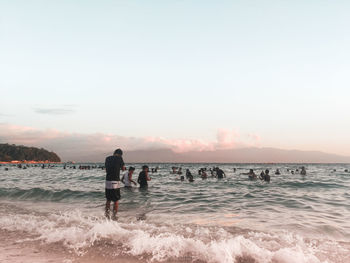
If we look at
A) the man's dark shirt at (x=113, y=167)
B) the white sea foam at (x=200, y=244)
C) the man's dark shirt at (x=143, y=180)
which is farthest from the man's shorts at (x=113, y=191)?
the man's dark shirt at (x=143, y=180)

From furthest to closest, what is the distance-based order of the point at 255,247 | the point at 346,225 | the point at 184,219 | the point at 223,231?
1. the point at 184,219
2. the point at 346,225
3. the point at 223,231
4. the point at 255,247

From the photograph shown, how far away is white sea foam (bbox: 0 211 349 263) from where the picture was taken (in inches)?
196

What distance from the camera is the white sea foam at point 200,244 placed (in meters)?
4.97

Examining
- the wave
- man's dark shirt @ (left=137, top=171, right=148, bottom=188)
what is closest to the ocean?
the wave

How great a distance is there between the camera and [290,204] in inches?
468

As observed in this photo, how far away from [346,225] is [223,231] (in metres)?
4.20

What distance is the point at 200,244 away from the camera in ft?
17.8

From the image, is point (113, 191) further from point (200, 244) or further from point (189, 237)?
point (200, 244)

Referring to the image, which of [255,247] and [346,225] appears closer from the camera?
[255,247]

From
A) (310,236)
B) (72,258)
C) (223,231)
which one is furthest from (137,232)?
(310,236)

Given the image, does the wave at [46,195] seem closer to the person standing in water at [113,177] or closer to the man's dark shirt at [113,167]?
the person standing in water at [113,177]

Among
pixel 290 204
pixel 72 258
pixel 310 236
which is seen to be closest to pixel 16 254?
pixel 72 258

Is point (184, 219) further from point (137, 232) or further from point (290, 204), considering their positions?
point (290, 204)

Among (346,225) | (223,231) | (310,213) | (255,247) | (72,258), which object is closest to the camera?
(72,258)
